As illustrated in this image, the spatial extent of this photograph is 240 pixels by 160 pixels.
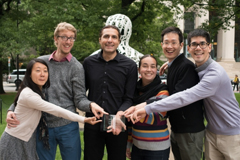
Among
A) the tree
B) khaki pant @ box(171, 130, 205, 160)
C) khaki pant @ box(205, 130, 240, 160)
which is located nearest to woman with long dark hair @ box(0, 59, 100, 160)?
khaki pant @ box(171, 130, 205, 160)

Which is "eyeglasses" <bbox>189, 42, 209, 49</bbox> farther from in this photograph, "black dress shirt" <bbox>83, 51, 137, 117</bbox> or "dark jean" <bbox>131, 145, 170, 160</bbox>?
"dark jean" <bbox>131, 145, 170, 160</bbox>

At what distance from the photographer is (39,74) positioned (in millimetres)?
3084

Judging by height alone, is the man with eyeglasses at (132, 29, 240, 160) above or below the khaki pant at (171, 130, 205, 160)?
above

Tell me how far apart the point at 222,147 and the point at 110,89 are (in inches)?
58.5

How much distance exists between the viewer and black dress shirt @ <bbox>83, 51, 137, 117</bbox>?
325 cm

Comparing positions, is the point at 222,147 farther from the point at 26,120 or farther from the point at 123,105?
the point at 26,120

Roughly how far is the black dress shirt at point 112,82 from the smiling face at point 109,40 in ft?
0.41

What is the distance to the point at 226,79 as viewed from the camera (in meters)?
2.95

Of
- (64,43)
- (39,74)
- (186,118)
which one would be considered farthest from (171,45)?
(39,74)

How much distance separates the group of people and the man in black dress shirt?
0.04 feet

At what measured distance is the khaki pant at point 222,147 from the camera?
9.89 ft

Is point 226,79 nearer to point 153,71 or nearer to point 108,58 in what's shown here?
point 153,71

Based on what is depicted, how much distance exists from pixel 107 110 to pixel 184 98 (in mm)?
950

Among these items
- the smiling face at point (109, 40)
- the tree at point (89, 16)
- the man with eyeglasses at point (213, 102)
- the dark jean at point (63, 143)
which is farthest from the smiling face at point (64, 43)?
the tree at point (89, 16)
